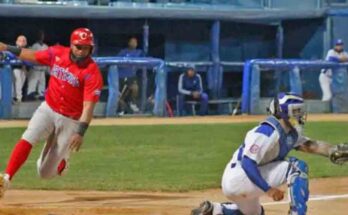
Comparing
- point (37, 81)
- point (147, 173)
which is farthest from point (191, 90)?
point (147, 173)

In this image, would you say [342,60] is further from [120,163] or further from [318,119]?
[120,163]

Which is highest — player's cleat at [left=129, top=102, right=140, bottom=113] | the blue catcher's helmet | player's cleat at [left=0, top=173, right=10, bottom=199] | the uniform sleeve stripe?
the blue catcher's helmet

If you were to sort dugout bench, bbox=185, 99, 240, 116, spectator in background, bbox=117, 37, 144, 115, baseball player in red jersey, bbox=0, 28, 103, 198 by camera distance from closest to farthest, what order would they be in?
baseball player in red jersey, bbox=0, 28, 103, 198
spectator in background, bbox=117, 37, 144, 115
dugout bench, bbox=185, 99, 240, 116

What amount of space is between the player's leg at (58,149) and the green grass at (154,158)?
1235mm

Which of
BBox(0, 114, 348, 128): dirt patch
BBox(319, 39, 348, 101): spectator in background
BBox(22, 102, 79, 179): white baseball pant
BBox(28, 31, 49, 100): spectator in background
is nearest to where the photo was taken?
BBox(22, 102, 79, 179): white baseball pant

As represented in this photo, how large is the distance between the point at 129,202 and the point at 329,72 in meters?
14.7

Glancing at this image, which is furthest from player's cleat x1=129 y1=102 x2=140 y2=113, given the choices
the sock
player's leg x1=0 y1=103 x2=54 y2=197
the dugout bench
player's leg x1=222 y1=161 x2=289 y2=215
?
player's leg x1=222 y1=161 x2=289 y2=215

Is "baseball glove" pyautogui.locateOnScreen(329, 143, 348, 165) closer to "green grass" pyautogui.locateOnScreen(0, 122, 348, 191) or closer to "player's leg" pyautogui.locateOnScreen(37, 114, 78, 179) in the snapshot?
"player's leg" pyautogui.locateOnScreen(37, 114, 78, 179)

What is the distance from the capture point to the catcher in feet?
25.8

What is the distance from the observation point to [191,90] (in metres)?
23.5

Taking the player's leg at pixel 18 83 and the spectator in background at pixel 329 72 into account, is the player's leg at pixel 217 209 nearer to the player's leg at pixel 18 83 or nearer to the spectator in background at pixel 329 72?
the player's leg at pixel 18 83

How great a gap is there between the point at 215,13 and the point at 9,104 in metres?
6.00

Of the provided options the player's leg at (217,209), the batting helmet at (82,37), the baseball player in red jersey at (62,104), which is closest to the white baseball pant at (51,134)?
the baseball player in red jersey at (62,104)

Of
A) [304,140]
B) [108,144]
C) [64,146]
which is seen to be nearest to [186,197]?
[64,146]
